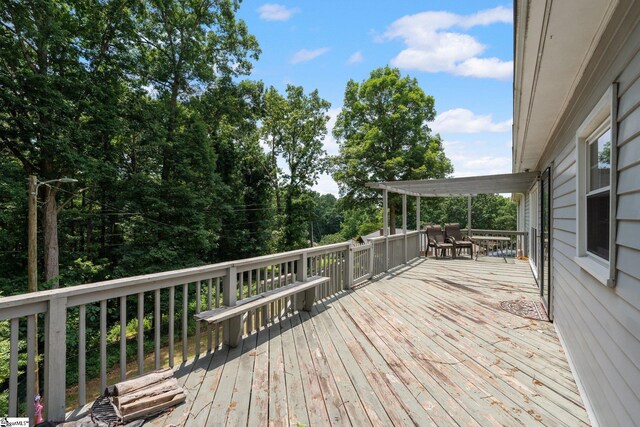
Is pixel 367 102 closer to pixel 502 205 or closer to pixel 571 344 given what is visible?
pixel 571 344

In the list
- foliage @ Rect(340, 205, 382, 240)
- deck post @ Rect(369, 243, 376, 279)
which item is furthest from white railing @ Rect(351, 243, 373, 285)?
foliage @ Rect(340, 205, 382, 240)

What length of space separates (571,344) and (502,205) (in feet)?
123

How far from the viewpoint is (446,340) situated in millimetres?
3266

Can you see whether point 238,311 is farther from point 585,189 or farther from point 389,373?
point 585,189

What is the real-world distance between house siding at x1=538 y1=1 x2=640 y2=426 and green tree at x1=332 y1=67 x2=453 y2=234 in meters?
13.6

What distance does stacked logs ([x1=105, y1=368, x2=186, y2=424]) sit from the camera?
1929 millimetres

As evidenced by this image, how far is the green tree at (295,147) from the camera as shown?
2103cm

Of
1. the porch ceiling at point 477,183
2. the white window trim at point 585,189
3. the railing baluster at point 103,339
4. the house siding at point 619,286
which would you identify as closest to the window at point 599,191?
the white window trim at point 585,189

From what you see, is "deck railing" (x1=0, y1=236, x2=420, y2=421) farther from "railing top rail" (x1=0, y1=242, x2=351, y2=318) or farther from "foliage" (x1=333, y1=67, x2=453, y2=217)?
"foliage" (x1=333, y1=67, x2=453, y2=217)

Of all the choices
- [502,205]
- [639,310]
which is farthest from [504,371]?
[502,205]

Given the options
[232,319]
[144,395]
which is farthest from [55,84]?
[144,395]

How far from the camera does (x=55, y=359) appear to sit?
5.97ft

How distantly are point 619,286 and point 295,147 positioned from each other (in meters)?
21.3

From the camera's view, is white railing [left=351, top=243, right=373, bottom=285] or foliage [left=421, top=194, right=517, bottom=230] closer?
white railing [left=351, top=243, right=373, bottom=285]
